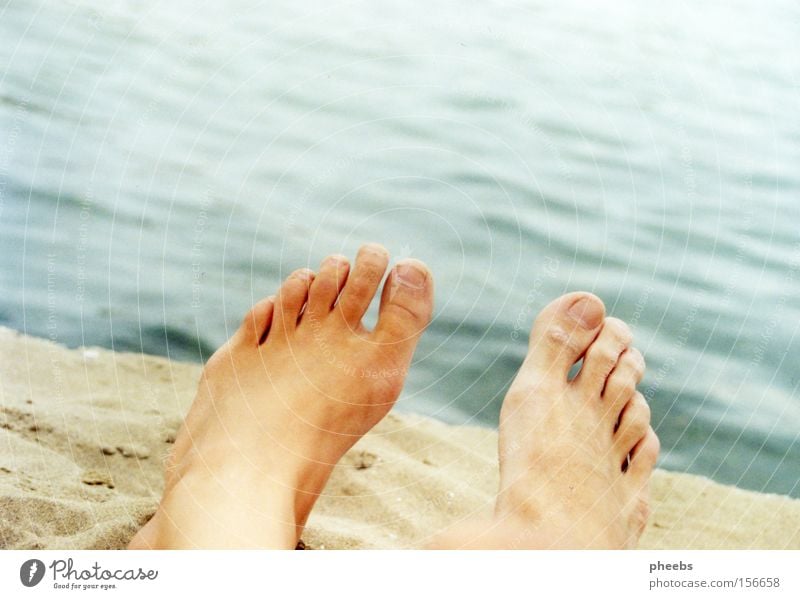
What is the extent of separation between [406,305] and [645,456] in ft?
0.73

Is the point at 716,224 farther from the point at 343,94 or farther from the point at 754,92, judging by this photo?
the point at 343,94

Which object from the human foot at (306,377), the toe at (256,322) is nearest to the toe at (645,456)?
the human foot at (306,377)

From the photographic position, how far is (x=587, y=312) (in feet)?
2.32

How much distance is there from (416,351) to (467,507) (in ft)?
0.40

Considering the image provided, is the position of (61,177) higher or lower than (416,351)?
higher

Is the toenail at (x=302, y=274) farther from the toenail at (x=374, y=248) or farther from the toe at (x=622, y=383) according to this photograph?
the toe at (x=622, y=383)

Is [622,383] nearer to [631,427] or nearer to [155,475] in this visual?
[631,427]

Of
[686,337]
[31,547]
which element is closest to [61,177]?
[31,547]

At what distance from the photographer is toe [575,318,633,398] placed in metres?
0.71

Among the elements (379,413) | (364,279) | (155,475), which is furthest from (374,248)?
(155,475)

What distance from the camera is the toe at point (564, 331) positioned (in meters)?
0.71

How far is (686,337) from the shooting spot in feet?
2.36
